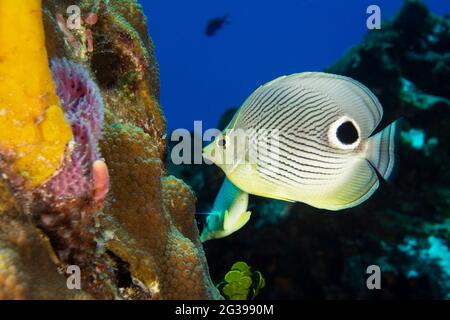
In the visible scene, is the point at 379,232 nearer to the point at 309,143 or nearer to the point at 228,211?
the point at 228,211

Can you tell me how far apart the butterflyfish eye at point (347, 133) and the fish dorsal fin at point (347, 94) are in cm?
4

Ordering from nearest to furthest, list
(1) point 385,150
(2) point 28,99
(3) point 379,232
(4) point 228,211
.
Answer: (2) point 28,99 → (1) point 385,150 → (4) point 228,211 → (3) point 379,232

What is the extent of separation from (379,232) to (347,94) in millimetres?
3642

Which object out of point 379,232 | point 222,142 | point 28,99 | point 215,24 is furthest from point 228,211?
point 215,24

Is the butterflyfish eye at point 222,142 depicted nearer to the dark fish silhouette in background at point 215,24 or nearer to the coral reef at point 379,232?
Result: the coral reef at point 379,232

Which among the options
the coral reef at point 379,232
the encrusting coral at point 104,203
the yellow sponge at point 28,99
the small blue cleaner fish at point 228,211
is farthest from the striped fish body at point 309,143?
the coral reef at point 379,232

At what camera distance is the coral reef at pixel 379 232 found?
13.9 ft

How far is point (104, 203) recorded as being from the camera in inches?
58.4

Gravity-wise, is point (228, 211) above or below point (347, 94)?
below

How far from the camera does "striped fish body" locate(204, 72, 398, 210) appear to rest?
143cm

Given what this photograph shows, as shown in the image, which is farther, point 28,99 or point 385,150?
point 385,150

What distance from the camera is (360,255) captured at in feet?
14.8

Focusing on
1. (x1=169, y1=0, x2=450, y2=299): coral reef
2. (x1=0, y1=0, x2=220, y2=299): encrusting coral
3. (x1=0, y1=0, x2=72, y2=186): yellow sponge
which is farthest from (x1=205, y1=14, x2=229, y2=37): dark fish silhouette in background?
(x1=0, y1=0, x2=72, y2=186): yellow sponge

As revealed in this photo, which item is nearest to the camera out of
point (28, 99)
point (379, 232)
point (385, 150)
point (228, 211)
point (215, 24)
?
point (28, 99)
